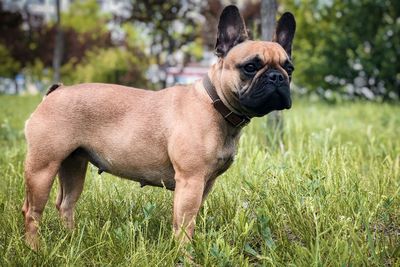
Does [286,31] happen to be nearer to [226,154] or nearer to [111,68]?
[226,154]

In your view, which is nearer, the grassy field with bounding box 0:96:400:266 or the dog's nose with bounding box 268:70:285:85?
the grassy field with bounding box 0:96:400:266

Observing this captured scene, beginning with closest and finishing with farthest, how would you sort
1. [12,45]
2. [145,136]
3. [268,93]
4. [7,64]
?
[268,93], [145,136], [12,45], [7,64]

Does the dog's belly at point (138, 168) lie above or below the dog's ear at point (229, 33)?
below

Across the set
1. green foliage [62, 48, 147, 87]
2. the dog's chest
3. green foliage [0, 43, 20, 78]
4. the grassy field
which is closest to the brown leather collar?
the dog's chest

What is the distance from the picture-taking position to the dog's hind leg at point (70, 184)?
3766mm

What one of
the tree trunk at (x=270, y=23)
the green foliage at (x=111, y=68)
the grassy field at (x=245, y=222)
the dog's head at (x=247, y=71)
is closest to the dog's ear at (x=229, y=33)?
the dog's head at (x=247, y=71)

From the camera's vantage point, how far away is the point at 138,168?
3436mm

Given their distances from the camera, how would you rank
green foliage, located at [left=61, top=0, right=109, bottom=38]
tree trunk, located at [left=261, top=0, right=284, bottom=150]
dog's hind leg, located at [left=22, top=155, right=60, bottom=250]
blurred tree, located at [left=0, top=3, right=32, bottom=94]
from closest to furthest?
1. dog's hind leg, located at [left=22, top=155, right=60, bottom=250]
2. tree trunk, located at [left=261, top=0, right=284, bottom=150]
3. blurred tree, located at [left=0, top=3, right=32, bottom=94]
4. green foliage, located at [left=61, top=0, right=109, bottom=38]

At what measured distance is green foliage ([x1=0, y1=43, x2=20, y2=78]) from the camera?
2618 cm

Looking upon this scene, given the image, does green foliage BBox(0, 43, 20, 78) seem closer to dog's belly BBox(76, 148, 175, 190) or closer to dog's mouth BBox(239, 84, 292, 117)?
dog's belly BBox(76, 148, 175, 190)

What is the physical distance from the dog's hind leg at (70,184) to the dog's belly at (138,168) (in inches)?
10.7

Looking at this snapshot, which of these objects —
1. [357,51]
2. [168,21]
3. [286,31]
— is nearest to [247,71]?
[286,31]

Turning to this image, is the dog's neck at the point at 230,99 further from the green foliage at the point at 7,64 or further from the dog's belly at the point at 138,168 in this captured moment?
the green foliage at the point at 7,64

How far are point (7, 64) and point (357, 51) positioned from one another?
1883cm
